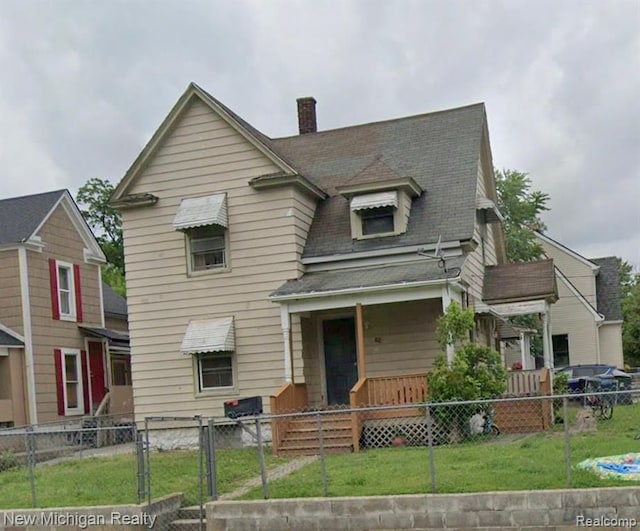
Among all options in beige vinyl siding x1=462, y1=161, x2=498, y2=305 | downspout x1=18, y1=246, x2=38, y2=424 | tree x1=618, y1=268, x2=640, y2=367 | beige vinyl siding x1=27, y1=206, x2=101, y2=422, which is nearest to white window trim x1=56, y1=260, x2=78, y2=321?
beige vinyl siding x1=27, y1=206, x2=101, y2=422

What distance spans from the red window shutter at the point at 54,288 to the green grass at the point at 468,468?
11.4 m

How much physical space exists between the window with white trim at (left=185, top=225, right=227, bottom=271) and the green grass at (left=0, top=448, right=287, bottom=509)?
4197 millimetres

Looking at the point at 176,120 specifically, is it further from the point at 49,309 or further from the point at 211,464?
the point at 211,464

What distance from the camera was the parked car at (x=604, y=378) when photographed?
19703mm

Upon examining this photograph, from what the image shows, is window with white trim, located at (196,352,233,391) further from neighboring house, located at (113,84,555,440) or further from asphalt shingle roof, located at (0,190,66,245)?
asphalt shingle roof, located at (0,190,66,245)

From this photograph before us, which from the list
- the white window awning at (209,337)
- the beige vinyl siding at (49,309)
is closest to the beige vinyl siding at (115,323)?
the beige vinyl siding at (49,309)

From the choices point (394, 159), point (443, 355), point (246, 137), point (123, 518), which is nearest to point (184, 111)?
point (246, 137)

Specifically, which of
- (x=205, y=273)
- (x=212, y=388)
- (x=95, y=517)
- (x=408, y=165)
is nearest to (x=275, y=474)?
(x=95, y=517)

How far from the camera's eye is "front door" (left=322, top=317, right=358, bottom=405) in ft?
56.6

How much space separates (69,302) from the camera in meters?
23.4

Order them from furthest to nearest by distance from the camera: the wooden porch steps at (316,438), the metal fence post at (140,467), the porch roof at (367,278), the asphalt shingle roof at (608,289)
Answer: the asphalt shingle roof at (608,289) < the porch roof at (367,278) < the wooden porch steps at (316,438) < the metal fence post at (140,467)

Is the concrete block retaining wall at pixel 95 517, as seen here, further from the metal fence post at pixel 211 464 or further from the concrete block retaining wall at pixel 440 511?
the concrete block retaining wall at pixel 440 511

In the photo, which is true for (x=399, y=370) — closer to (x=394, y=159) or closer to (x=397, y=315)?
(x=397, y=315)

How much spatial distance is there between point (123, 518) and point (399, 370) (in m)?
7.62
